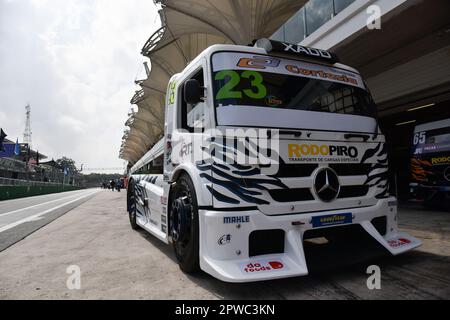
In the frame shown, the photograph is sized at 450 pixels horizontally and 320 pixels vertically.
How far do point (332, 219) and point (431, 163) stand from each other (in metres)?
9.40

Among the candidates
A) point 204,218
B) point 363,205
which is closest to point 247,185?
point 204,218

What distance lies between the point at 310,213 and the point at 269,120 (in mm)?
995

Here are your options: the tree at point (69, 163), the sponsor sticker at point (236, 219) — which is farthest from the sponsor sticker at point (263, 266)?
the tree at point (69, 163)

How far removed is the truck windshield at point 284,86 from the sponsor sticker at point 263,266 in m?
1.50

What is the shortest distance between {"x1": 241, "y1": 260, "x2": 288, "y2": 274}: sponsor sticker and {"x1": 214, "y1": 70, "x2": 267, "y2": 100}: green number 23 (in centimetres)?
159

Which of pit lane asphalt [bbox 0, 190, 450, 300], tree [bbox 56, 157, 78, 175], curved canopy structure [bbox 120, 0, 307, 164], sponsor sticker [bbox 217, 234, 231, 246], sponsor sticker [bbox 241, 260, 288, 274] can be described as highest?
tree [bbox 56, 157, 78, 175]

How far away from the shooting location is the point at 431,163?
33.9ft

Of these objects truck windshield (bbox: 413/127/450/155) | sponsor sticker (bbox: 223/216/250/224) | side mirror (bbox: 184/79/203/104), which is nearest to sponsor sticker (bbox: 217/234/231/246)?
sponsor sticker (bbox: 223/216/250/224)

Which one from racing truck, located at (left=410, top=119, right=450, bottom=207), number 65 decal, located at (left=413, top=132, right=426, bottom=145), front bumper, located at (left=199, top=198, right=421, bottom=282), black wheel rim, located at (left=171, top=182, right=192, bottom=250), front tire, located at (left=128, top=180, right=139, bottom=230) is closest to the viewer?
front bumper, located at (left=199, top=198, right=421, bottom=282)

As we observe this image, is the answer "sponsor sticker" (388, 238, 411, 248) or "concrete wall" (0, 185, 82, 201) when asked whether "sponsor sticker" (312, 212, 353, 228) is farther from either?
"concrete wall" (0, 185, 82, 201)

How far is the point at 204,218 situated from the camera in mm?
2838

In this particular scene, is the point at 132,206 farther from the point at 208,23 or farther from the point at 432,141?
the point at 208,23

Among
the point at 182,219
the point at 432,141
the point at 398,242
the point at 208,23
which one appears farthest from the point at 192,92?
the point at 208,23

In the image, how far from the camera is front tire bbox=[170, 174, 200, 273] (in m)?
3.08
